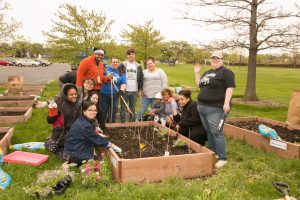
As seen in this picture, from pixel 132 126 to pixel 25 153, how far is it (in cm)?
233

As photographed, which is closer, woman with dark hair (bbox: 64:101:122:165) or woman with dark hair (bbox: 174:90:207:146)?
woman with dark hair (bbox: 64:101:122:165)

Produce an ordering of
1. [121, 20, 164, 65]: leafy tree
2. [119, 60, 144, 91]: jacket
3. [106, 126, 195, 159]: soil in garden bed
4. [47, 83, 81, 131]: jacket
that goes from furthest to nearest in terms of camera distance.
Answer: [121, 20, 164, 65]: leafy tree
[119, 60, 144, 91]: jacket
[47, 83, 81, 131]: jacket
[106, 126, 195, 159]: soil in garden bed

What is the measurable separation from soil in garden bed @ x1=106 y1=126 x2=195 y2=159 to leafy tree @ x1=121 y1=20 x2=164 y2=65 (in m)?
13.7

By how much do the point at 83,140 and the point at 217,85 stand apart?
2.13 m

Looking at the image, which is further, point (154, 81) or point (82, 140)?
point (154, 81)

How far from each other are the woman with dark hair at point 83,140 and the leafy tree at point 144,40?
607 inches

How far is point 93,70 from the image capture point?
231 inches

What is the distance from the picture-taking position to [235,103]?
10.7 meters

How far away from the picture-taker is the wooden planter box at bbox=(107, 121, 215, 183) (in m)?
3.77

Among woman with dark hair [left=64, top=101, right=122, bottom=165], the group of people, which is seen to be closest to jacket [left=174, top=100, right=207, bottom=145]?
the group of people

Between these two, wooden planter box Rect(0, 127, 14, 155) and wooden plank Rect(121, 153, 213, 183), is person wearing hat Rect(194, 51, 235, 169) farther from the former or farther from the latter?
wooden planter box Rect(0, 127, 14, 155)

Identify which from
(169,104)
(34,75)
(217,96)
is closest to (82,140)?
(217,96)

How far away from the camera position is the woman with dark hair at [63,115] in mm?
4805

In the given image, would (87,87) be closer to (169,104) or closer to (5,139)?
(5,139)
